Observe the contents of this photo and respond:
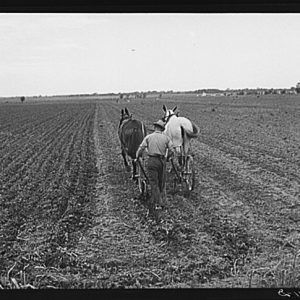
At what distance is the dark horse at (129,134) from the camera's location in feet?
11.5

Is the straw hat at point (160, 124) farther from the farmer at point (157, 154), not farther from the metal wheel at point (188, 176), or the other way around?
the metal wheel at point (188, 176)

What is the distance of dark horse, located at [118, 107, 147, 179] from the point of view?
3.51 m

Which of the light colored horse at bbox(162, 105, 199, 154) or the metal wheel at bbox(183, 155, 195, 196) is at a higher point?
the light colored horse at bbox(162, 105, 199, 154)

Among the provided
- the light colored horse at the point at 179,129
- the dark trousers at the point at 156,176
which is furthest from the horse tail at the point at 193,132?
the dark trousers at the point at 156,176

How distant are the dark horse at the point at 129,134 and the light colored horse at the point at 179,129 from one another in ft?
0.61

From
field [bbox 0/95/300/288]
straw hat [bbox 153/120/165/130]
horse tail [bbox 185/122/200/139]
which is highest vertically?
straw hat [bbox 153/120/165/130]

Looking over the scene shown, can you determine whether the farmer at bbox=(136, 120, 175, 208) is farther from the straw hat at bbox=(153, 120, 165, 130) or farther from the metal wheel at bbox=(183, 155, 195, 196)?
the metal wheel at bbox=(183, 155, 195, 196)

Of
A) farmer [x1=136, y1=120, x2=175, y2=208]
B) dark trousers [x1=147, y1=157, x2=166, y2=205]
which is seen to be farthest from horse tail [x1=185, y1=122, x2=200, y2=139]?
dark trousers [x1=147, y1=157, x2=166, y2=205]

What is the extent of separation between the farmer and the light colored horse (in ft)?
0.16

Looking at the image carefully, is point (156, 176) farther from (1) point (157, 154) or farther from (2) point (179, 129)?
(2) point (179, 129)

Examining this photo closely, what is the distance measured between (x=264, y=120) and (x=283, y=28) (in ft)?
2.23

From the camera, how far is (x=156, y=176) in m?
3.49

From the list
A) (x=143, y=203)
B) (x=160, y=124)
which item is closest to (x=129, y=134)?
(x=160, y=124)
